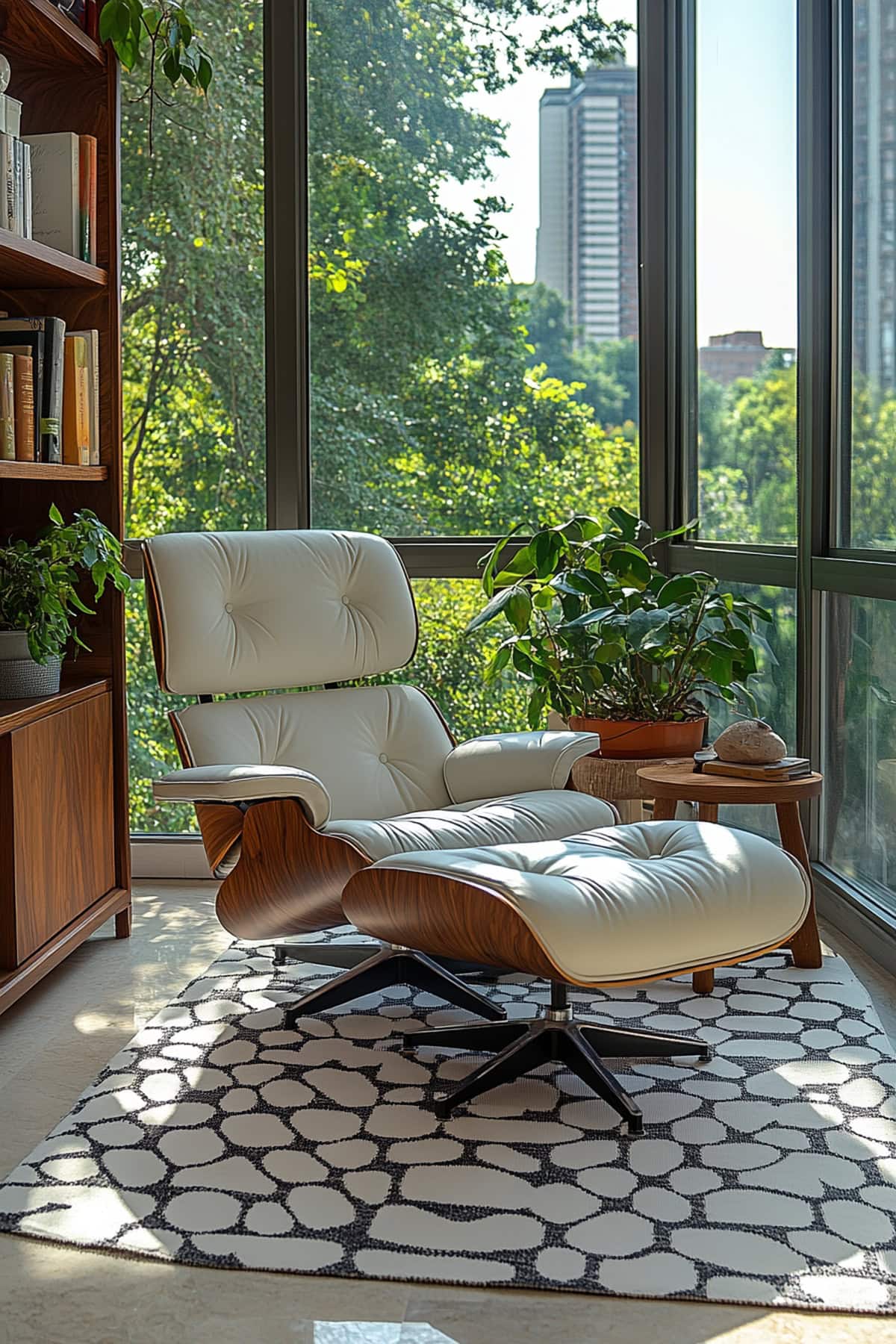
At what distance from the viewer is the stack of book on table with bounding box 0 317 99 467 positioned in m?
2.78

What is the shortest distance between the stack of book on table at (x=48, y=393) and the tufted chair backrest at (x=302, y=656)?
0.38 m

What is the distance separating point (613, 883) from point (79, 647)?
163 centimetres

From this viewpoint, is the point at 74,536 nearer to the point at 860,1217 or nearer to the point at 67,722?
the point at 67,722

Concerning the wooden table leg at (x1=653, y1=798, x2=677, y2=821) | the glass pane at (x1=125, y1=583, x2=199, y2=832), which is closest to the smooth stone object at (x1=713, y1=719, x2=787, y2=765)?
the wooden table leg at (x1=653, y1=798, x2=677, y2=821)

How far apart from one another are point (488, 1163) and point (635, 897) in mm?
435

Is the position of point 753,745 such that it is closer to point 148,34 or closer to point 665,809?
point 665,809

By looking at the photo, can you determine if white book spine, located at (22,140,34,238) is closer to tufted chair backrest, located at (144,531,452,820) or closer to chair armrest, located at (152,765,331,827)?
tufted chair backrest, located at (144,531,452,820)

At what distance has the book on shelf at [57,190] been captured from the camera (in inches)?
117

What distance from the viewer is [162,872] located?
3719 mm

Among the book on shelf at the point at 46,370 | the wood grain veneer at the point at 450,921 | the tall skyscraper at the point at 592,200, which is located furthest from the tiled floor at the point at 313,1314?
the tall skyscraper at the point at 592,200

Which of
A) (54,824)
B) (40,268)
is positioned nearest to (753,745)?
(54,824)

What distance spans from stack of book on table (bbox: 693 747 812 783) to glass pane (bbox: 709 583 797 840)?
0.44m

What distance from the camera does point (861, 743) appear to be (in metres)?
2.89

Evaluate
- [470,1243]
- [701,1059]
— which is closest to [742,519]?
[701,1059]
